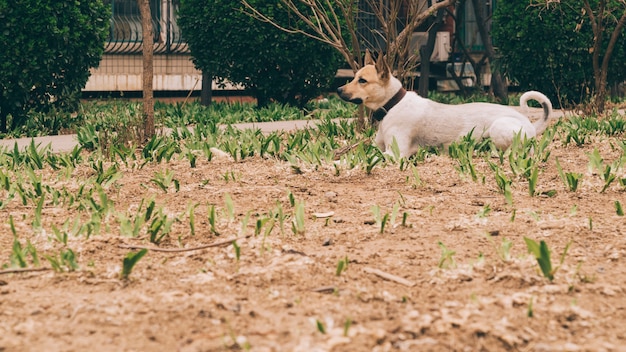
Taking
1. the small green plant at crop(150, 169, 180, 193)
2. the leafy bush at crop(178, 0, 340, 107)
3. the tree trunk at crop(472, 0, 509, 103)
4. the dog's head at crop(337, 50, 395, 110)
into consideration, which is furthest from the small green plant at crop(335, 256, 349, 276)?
the tree trunk at crop(472, 0, 509, 103)

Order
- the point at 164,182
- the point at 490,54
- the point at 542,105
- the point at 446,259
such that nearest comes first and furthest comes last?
1. the point at 446,259
2. the point at 164,182
3. the point at 542,105
4. the point at 490,54

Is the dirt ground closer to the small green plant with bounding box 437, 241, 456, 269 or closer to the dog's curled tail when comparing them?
the small green plant with bounding box 437, 241, 456, 269

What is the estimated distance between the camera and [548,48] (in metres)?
13.5

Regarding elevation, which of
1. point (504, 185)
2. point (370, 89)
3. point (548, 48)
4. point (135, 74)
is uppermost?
point (548, 48)

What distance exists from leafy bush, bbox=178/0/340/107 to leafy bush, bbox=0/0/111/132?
231 cm

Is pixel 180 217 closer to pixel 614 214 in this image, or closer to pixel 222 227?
pixel 222 227

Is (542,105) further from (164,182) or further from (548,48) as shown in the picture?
(548,48)

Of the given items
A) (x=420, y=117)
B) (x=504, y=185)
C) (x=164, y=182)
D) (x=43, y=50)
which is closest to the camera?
(x=504, y=185)

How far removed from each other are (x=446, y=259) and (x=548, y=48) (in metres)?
10.4

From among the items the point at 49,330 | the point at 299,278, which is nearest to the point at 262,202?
the point at 299,278

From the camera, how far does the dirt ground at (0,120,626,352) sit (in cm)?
291

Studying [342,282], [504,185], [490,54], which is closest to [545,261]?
[342,282]

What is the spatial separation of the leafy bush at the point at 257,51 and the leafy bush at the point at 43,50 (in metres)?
2.31

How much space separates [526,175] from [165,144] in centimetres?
324
